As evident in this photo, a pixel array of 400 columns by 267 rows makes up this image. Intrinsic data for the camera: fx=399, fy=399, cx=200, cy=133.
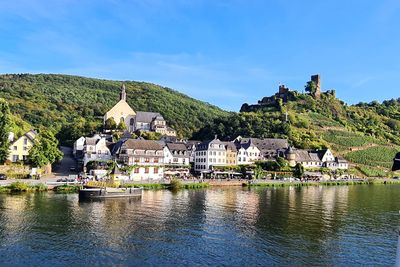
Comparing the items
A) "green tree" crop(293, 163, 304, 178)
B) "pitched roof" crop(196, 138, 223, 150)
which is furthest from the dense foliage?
"pitched roof" crop(196, 138, 223, 150)

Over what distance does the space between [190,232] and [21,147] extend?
58.6 metres

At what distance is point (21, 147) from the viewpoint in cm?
8550

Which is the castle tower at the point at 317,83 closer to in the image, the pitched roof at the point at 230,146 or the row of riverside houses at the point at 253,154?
the row of riverside houses at the point at 253,154

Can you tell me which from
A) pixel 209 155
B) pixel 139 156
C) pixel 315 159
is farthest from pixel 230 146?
pixel 139 156

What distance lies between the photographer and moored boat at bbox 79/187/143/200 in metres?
62.2

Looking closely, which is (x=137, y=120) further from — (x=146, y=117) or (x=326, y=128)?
(x=326, y=128)

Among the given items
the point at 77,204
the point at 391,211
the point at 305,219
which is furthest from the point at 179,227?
the point at 391,211

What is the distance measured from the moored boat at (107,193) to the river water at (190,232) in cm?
262

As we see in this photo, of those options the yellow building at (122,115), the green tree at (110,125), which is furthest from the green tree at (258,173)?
the yellow building at (122,115)

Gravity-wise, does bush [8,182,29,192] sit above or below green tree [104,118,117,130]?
below

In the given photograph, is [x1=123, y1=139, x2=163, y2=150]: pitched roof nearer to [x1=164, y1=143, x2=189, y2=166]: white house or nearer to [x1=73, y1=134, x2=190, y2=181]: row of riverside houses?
[x1=73, y1=134, x2=190, y2=181]: row of riverside houses

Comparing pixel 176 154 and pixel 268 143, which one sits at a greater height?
pixel 268 143

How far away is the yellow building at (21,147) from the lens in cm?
8456

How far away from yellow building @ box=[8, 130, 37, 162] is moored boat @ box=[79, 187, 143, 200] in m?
29.7
